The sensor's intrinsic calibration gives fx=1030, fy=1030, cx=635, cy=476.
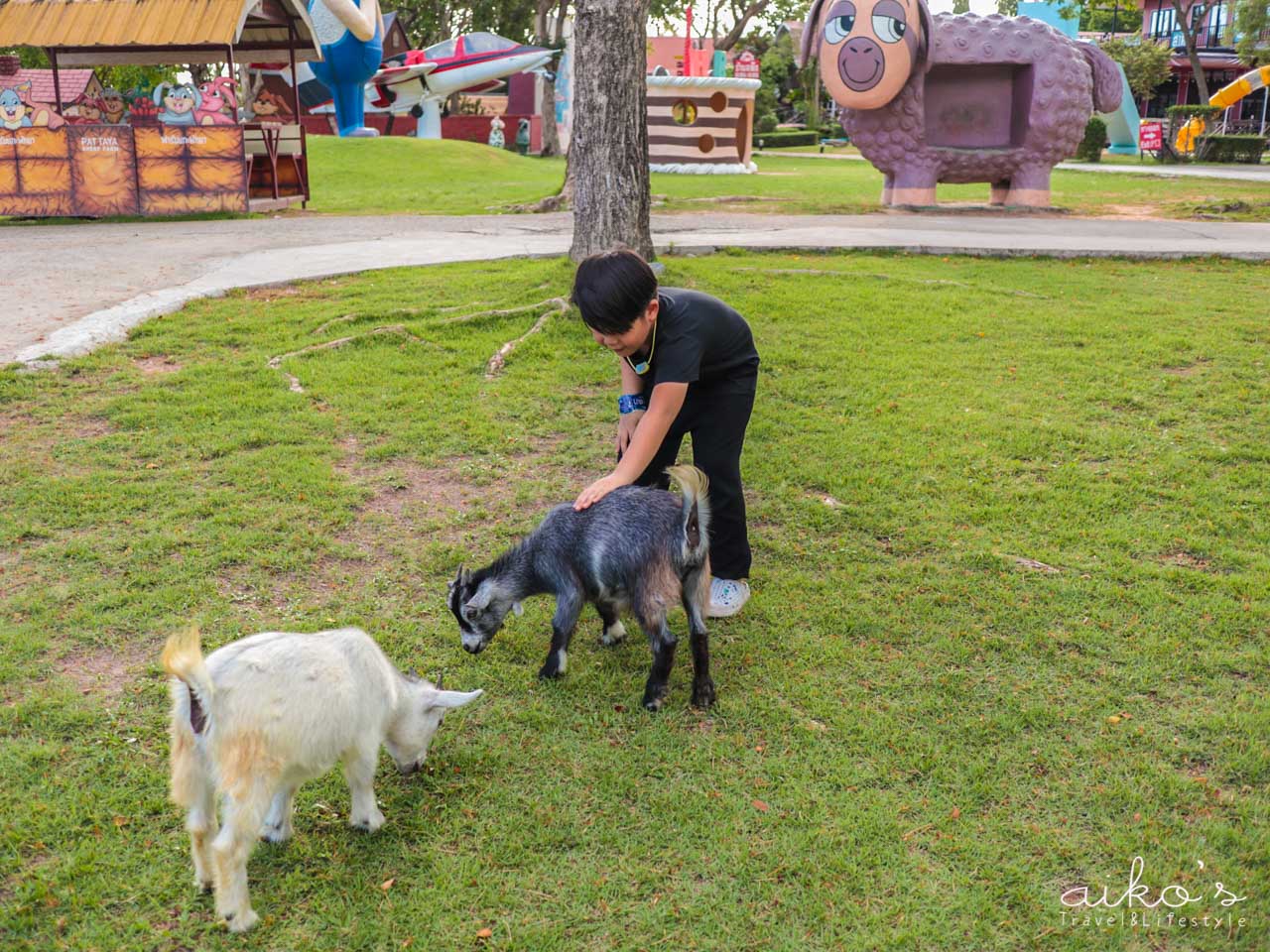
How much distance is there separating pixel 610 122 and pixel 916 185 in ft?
38.9

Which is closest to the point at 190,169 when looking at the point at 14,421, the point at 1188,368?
the point at 14,421

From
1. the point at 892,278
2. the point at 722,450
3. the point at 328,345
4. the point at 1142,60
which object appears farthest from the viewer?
the point at 1142,60

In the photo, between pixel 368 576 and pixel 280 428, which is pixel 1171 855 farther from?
pixel 280 428

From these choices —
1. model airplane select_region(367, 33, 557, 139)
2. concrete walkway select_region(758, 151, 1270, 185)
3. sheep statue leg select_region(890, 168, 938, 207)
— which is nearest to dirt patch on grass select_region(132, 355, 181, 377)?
sheep statue leg select_region(890, 168, 938, 207)

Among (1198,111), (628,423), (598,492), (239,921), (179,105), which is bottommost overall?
(239,921)

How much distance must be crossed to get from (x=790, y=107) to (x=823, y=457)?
2788 inches

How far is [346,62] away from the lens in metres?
35.6

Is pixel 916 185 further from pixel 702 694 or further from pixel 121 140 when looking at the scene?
pixel 702 694

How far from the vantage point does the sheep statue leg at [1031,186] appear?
1872 centimetres

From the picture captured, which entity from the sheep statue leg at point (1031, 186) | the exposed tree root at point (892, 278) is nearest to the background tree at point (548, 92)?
the sheep statue leg at point (1031, 186)

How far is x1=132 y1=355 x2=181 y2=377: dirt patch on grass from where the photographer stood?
290 inches

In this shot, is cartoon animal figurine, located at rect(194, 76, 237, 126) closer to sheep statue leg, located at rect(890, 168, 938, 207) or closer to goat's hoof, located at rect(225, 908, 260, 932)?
sheep statue leg, located at rect(890, 168, 938, 207)

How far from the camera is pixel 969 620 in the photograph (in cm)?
421

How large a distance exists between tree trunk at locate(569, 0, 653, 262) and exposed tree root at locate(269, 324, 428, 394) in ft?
5.92
